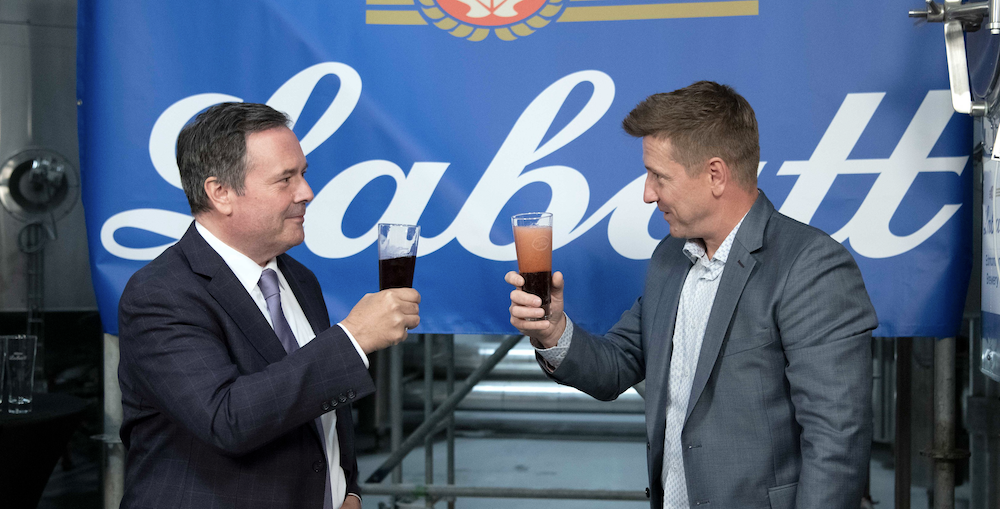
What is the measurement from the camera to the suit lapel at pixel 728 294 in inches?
59.6

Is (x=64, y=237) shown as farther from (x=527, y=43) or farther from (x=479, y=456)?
(x=527, y=43)

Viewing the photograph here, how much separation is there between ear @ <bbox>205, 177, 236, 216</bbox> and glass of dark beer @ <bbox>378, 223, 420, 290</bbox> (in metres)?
0.30

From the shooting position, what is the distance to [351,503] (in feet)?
5.41

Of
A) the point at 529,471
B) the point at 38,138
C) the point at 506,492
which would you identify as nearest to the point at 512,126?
the point at 506,492

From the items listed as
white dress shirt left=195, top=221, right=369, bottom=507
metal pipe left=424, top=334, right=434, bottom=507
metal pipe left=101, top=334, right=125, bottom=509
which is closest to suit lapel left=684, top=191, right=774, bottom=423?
white dress shirt left=195, top=221, right=369, bottom=507

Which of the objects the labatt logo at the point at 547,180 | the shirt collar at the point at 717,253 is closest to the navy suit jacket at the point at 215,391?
the shirt collar at the point at 717,253

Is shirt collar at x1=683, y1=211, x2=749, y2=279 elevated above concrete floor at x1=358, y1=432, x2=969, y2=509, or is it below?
above

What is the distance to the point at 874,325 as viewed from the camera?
146cm

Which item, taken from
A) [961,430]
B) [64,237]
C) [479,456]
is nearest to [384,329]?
[64,237]

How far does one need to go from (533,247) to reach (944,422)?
1.48m

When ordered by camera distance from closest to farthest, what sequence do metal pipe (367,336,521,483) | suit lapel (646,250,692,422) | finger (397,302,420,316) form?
finger (397,302,420,316) → suit lapel (646,250,692,422) → metal pipe (367,336,521,483)

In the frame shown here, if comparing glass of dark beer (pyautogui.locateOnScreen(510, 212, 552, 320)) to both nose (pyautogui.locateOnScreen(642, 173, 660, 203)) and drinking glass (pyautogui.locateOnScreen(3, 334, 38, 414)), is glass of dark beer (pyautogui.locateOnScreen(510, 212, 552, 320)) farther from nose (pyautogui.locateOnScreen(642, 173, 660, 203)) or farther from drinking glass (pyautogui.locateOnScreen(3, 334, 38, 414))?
drinking glass (pyautogui.locateOnScreen(3, 334, 38, 414))

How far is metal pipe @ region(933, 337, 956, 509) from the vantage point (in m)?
2.22

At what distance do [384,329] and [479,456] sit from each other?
5731mm
